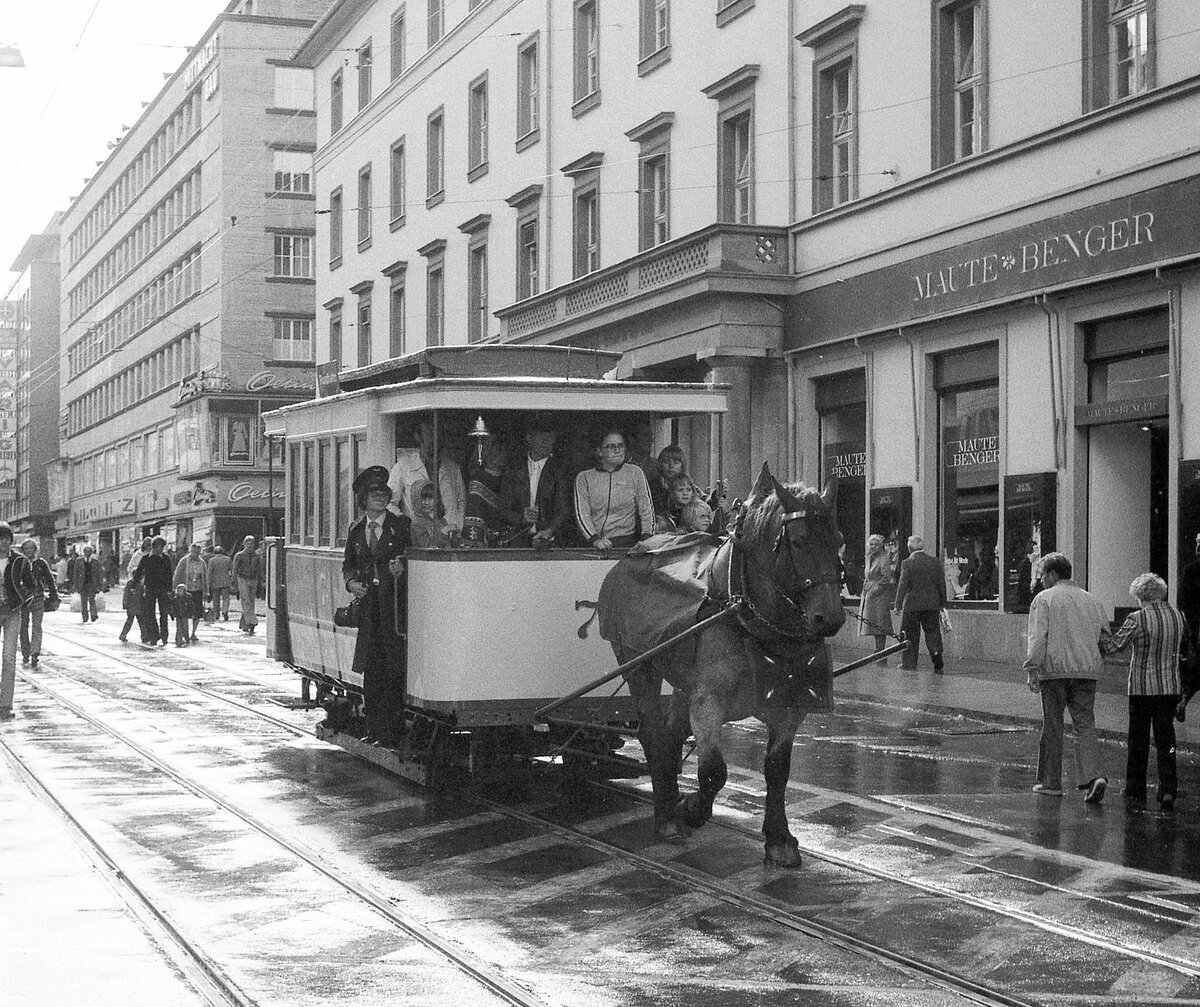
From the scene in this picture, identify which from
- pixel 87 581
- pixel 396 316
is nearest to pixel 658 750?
pixel 87 581

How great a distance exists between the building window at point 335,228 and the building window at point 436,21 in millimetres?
8906

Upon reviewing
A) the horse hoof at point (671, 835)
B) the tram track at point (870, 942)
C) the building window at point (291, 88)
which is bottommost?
the tram track at point (870, 942)

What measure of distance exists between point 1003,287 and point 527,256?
17186 mm

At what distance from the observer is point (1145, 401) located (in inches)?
835

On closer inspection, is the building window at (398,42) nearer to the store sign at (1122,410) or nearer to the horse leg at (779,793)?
the store sign at (1122,410)

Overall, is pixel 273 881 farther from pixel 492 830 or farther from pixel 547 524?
pixel 547 524

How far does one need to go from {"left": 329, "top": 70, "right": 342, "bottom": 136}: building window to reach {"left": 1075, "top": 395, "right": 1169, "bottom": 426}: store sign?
34.9 meters

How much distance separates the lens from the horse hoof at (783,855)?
8.83 m

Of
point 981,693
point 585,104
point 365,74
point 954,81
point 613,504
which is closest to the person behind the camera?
point 613,504

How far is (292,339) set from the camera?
231 feet

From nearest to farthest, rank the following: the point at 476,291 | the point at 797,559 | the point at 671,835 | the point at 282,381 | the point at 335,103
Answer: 1. the point at 797,559
2. the point at 671,835
3. the point at 476,291
4. the point at 335,103
5. the point at 282,381

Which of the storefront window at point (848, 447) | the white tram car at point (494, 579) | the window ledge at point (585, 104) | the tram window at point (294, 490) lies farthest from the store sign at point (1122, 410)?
the window ledge at point (585, 104)

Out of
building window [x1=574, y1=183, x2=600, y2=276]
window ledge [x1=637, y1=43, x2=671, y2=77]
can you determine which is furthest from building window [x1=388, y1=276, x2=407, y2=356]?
window ledge [x1=637, y1=43, x2=671, y2=77]

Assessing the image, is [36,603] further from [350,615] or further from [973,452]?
[973,452]
